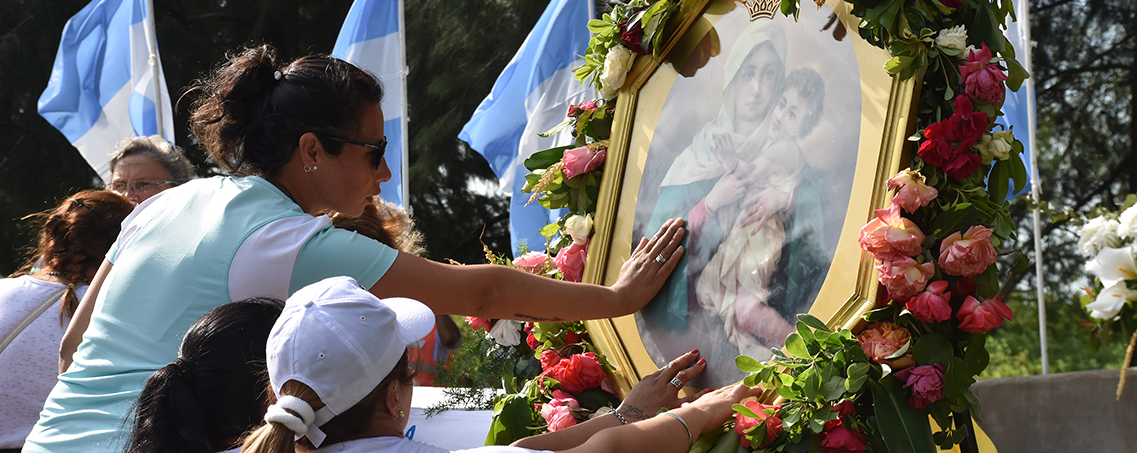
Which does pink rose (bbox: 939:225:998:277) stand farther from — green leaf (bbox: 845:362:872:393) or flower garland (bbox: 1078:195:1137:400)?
flower garland (bbox: 1078:195:1137:400)

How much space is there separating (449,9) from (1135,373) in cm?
671

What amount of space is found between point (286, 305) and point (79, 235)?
197 centimetres

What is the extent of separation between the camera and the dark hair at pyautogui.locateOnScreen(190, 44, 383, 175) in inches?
70.2

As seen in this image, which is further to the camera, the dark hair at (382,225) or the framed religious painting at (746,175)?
the dark hair at (382,225)

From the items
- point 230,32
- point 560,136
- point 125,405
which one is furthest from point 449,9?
point 125,405

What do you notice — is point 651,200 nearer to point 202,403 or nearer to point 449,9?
point 202,403

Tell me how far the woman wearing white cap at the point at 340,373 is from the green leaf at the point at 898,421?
0.64 meters

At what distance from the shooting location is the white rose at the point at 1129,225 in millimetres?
1808

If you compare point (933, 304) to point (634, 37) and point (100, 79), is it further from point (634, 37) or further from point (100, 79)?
point (100, 79)

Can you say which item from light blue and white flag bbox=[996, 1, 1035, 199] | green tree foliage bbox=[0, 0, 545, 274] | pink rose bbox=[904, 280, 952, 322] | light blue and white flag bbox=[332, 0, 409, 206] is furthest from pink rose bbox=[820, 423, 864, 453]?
green tree foliage bbox=[0, 0, 545, 274]

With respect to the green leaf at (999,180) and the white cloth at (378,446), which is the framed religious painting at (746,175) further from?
the white cloth at (378,446)

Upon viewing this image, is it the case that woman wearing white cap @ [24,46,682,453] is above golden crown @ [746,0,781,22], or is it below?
below

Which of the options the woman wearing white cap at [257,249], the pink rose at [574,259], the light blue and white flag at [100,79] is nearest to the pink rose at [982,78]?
the woman wearing white cap at [257,249]

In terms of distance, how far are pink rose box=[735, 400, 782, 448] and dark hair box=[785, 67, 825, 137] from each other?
0.54 metres
